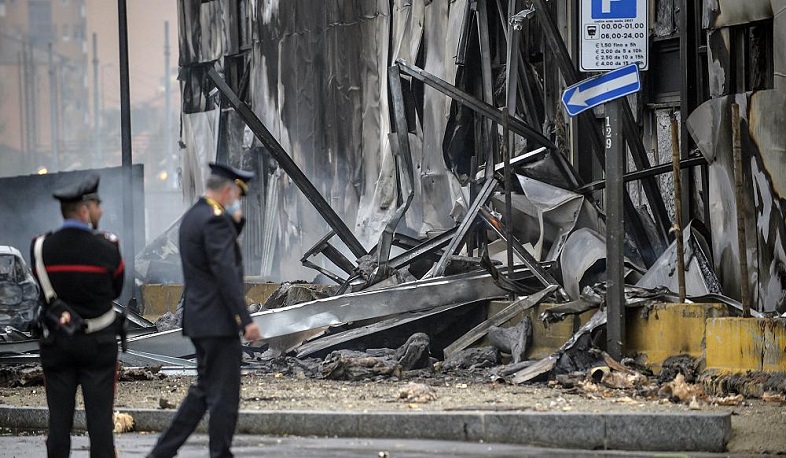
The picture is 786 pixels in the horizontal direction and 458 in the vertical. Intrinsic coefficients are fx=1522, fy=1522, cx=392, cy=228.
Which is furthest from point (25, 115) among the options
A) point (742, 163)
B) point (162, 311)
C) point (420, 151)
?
point (742, 163)

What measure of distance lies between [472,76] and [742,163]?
21.6 feet

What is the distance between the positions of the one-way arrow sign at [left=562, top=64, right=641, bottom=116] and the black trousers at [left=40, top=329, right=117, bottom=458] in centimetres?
483

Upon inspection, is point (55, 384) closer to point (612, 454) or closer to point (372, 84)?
point (612, 454)

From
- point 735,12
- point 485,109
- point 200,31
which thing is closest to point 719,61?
point 735,12

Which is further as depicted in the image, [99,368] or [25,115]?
[25,115]

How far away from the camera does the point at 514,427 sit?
930 centimetres

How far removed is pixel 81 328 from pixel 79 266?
0.31 meters

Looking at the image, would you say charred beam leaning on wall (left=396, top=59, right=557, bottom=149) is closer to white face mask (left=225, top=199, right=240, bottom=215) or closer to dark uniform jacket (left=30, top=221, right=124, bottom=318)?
white face mask (left=225, top=199, right=240, bottom=215)

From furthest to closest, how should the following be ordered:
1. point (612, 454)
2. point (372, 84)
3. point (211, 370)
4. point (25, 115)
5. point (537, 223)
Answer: point (25, 115), point (372, 84), point (537, 223), point (612, 454), point (211, 370)

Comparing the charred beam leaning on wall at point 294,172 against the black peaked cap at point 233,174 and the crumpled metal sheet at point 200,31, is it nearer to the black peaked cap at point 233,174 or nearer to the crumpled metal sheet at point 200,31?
the crumpled metal sheet at point 200,31

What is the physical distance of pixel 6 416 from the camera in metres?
10.8

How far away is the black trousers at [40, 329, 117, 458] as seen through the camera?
7602 mm

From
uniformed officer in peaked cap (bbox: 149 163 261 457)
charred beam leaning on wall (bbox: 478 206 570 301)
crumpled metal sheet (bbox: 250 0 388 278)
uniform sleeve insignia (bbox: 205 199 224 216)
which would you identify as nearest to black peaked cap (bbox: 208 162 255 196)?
uniformed officer in peaked cap (bbox: 149 163 261 457)

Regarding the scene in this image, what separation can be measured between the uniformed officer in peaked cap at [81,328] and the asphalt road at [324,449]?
4.62 feet
